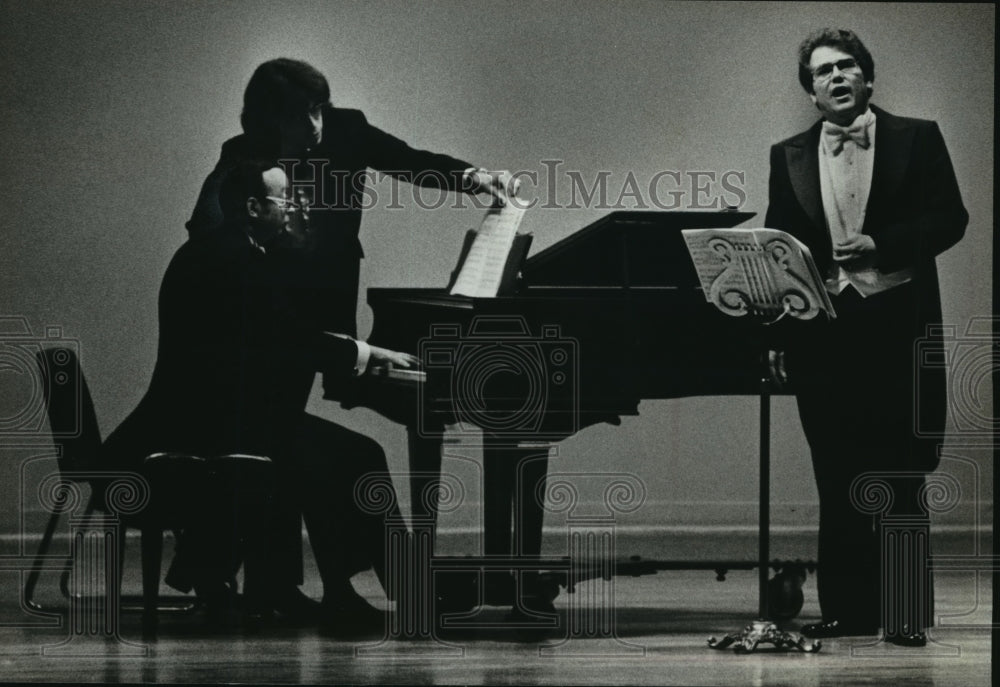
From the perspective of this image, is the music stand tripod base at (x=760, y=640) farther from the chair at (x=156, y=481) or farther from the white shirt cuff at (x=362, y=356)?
the chair at (x=156, y=481)

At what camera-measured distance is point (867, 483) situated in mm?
4840

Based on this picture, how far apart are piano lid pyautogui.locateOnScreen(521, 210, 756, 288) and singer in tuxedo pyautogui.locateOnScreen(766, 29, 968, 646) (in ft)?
1.78

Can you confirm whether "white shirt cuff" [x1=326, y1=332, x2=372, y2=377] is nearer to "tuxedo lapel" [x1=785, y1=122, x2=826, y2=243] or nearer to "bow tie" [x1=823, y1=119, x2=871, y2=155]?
"tuxedo lapel" [x1=785, y1=122, x2=826, y2=243]

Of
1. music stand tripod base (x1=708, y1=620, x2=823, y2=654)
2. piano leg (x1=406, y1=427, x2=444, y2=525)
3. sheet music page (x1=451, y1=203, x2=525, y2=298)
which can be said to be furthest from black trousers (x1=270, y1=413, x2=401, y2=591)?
music stand tripod base (x1=708, y1=620, x2=823, y2=654)

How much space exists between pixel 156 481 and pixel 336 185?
48.8 inches

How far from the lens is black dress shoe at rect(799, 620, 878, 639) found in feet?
15.6

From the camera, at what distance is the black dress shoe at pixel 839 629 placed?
4770mm

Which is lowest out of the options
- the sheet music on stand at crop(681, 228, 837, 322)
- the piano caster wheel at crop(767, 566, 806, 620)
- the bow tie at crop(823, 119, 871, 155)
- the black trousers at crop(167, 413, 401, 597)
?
the piano caster wheel at crop(767, 566, 806, 620)

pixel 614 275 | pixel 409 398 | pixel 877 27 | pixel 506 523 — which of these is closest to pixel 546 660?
pixel 506 523

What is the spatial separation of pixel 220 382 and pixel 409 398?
736 mm

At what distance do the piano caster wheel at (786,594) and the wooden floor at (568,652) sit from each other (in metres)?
0.06

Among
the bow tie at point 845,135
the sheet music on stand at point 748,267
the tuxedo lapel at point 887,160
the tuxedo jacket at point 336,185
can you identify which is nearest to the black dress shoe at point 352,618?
the tuxedo jacket at point 336,185

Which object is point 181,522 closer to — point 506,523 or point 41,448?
point 41,448

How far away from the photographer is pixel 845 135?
16.2 feet
